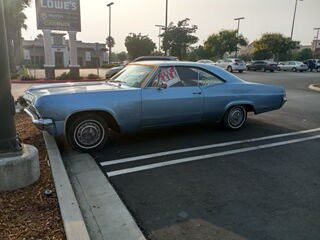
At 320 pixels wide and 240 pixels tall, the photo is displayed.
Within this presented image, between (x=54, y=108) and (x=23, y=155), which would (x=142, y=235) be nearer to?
(x=23, y=155)

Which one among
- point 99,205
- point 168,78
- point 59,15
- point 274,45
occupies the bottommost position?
point 99,205

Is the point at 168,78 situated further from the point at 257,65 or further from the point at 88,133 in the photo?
the point at 257,65

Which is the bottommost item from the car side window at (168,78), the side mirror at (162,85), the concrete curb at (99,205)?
the concrete curb at (99,205)

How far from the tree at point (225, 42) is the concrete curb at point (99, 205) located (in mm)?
53566

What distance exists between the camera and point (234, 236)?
3041mm

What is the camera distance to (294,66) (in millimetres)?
42875

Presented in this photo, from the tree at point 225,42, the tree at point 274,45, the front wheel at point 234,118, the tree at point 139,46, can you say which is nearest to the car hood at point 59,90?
the front wheel at point 234,118

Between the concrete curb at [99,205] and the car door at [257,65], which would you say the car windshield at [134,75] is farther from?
the car door at [257,65]

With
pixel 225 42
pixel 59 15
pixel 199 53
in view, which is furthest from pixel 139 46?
pixel 199 53

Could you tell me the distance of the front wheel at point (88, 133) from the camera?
5172mm

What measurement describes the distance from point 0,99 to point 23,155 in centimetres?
72

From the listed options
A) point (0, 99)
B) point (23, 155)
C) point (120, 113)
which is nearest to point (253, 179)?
point (120, 113)

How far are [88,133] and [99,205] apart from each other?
6.35ft

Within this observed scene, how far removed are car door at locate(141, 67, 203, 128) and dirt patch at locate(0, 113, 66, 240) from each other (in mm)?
2155
